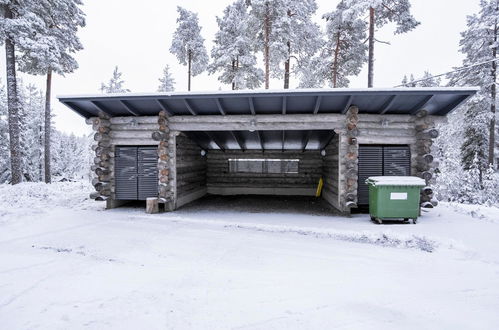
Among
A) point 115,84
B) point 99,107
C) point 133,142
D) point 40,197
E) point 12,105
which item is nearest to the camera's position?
point 99,107

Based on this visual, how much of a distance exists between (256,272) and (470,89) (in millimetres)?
8071

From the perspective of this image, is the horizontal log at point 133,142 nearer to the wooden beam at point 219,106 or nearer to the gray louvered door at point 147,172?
the gray louvered door at point 147,172

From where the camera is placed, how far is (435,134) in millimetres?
8570

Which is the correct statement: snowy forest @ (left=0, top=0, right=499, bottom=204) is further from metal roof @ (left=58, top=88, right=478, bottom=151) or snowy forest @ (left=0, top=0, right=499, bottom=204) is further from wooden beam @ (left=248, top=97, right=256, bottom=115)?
wooden beam @ (left=248, top=97, right=256, bottom=115)

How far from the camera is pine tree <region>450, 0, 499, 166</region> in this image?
1775cm

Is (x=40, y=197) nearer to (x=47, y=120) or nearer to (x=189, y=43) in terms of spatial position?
(x=47, y=120)

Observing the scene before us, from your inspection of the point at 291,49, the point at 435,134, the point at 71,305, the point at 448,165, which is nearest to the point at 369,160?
the point at 435,134

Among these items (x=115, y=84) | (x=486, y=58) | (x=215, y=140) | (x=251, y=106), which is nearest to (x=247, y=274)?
(x=251, y=106)

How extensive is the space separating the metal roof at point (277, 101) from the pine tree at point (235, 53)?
1259 centimetres

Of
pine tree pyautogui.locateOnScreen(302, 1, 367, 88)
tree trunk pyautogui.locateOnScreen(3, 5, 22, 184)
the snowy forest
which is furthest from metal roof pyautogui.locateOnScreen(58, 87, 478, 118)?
pine tree pyautogui.locateOnScreen(302, 1, 367, 88)

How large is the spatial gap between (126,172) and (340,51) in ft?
53.5

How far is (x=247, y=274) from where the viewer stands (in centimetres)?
430

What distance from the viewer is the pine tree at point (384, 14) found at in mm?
15030

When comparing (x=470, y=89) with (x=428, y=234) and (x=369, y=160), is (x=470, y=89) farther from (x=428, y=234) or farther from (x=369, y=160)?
(x=428, y=234)
